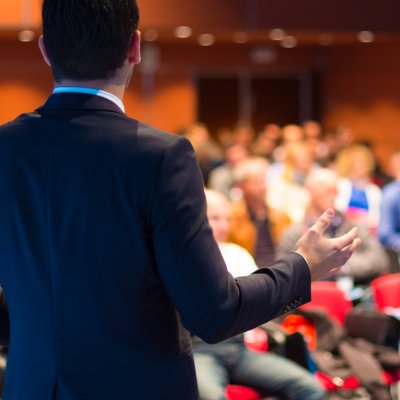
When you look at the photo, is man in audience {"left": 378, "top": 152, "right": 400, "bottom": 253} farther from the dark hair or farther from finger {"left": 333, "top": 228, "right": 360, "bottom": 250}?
the dark hair

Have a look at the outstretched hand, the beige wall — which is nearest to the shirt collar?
the outstretched hand

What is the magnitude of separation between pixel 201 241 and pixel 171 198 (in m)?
0.09

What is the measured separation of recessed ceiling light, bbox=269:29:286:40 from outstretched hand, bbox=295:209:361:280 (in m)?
12.2

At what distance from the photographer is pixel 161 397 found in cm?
150

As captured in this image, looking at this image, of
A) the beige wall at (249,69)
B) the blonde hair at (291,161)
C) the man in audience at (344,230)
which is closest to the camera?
the man in audience at (344,230)

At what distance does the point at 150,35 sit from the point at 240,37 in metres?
1.50

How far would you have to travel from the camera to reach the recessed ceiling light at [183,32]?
13.1m

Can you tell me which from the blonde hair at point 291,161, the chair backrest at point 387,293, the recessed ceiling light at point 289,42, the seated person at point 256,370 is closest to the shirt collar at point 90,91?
the seated person at point 256,370

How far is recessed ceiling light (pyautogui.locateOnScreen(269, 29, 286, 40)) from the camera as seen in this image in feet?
44.4

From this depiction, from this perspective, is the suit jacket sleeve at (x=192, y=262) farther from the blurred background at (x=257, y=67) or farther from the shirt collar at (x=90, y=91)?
the blurred background at (x=257, y=67)

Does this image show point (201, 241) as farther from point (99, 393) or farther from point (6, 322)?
point (6, 322)

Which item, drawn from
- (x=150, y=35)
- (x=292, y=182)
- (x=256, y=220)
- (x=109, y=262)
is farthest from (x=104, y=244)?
(x=150, y=35)

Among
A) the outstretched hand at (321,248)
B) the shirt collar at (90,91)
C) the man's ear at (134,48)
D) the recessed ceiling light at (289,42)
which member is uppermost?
the man's ear at (134,48)

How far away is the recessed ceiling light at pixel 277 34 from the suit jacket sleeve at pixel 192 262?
1231 centimetres
